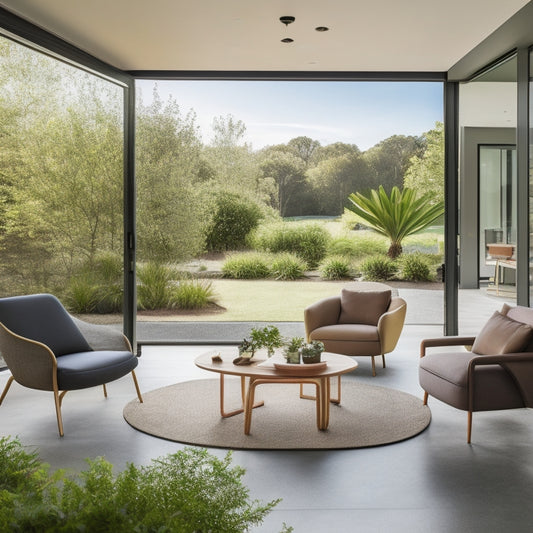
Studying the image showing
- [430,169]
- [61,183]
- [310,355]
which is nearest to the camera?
[310,355]

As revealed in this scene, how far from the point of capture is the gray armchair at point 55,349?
13.0 feet

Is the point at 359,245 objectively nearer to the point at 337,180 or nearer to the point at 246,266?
the point at 337,180

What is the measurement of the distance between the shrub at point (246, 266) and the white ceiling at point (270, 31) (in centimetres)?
218

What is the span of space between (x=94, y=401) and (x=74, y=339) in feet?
1.76

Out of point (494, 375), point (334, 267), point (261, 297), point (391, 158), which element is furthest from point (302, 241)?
point (494, 375)

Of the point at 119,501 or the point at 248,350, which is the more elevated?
the point at 119,501

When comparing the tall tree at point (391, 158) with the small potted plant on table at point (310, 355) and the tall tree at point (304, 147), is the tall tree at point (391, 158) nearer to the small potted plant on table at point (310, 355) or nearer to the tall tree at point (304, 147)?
the tall tree at point (304, 147)

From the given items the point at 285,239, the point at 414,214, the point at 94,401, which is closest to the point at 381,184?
the point at 414,214

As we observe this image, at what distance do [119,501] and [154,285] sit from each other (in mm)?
5941

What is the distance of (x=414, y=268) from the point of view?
712 centimetres

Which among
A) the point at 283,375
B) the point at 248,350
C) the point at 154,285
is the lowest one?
the point at 283,375

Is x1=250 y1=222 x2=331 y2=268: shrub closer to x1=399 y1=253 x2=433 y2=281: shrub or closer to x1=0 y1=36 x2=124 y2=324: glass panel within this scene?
x1=399 y1=253 x2=433 y2=281: shrub

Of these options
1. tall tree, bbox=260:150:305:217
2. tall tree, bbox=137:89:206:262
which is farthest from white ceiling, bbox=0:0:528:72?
tall tree, bbox=260:150:305:217

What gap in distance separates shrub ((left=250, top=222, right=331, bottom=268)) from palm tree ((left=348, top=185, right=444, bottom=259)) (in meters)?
0.53
